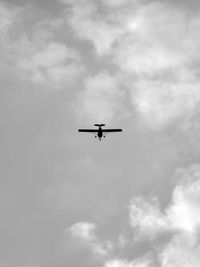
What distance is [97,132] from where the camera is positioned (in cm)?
12675
